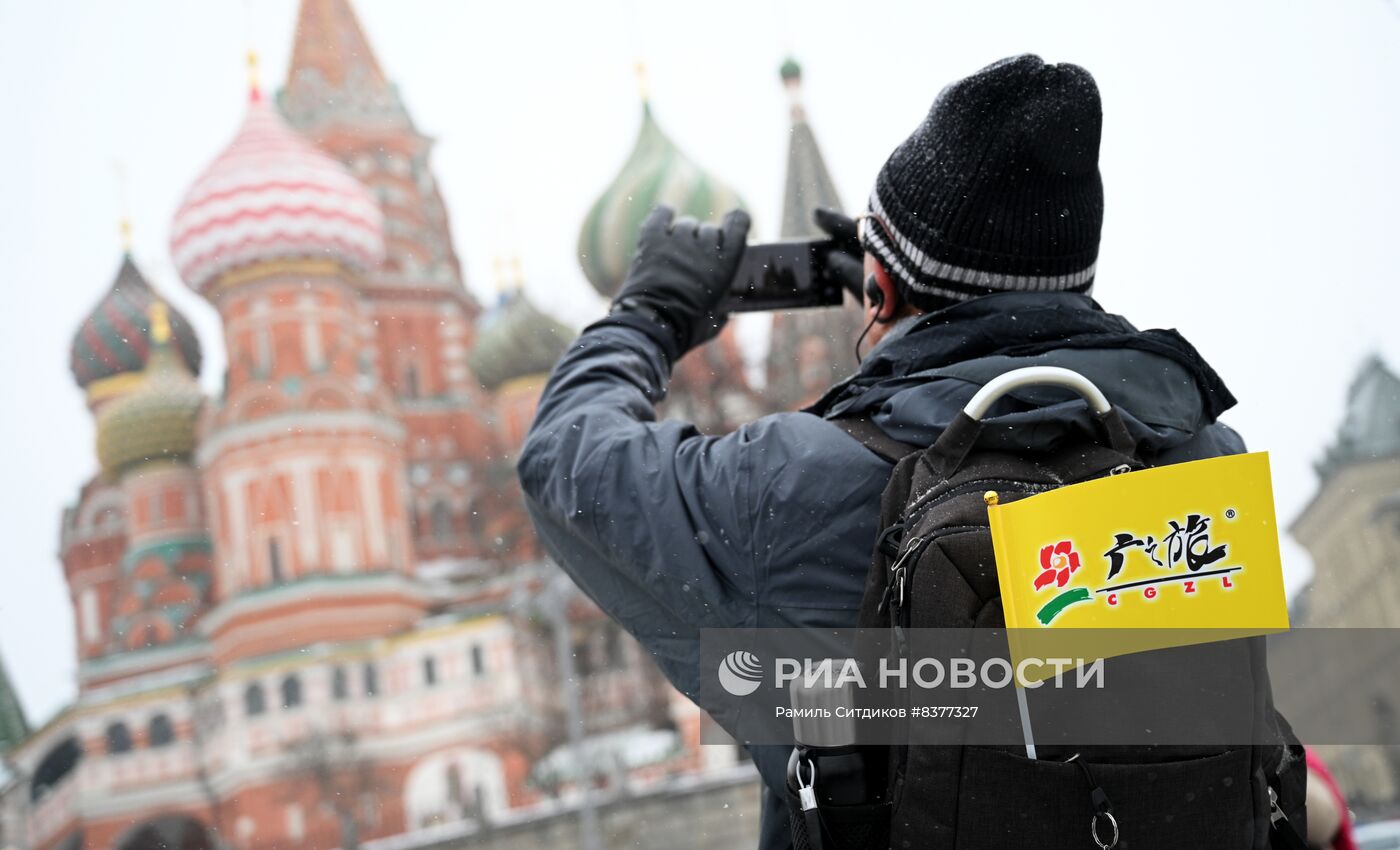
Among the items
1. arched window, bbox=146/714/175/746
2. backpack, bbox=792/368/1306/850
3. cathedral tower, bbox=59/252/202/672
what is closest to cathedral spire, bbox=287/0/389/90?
cathedral tower, bbox=59/252/202/672

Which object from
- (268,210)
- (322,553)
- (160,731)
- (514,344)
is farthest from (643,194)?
(160,731)

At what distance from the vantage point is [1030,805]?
0.95 m

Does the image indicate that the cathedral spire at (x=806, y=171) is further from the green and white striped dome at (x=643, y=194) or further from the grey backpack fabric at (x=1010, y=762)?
the grey backpack fabric at (x=1010, y=762)

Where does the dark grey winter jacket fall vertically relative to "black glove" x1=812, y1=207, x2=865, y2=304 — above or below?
below

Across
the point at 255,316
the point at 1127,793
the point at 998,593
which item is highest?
the point at 255,316

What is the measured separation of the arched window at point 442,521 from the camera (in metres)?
25.6

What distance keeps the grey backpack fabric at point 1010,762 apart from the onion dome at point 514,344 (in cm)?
2501

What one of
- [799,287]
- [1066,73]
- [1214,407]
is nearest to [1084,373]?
[1214,407]

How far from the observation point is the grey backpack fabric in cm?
95

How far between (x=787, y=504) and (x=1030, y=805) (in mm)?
290

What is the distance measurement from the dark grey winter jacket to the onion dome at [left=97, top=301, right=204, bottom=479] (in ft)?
82.8

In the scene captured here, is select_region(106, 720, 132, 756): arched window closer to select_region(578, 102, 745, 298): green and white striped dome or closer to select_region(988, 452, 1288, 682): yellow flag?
select_region(578, 102, 745, 298): green and white striped dome

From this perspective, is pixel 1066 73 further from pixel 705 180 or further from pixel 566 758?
pixel 705 180

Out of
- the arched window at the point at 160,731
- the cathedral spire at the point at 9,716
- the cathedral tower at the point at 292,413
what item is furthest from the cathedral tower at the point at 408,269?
the cathedral spire at the point at 9,716
